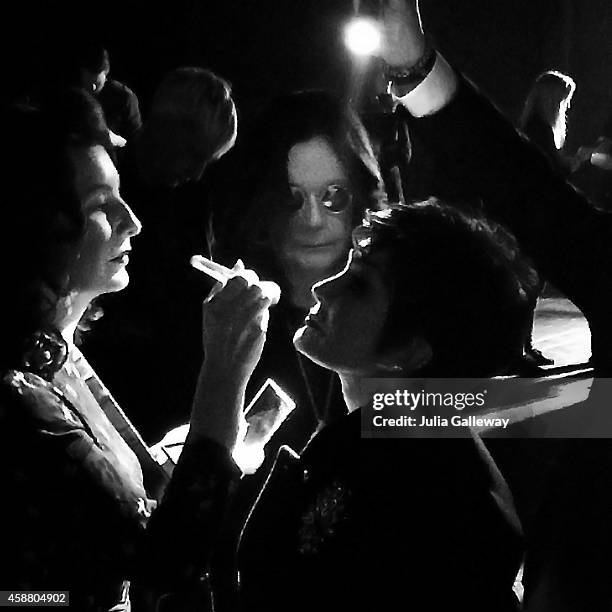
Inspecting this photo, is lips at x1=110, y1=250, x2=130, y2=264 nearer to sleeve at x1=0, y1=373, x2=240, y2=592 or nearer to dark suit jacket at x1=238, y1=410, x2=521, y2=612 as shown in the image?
sleeve at x1=0, y1=373, x2=240, y2=592

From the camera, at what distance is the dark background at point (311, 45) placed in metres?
1.31

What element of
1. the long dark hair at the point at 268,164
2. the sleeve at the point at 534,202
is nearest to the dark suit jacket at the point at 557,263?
the sleeve at the point at 534,202

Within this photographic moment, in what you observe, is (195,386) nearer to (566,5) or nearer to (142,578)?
(142,578)

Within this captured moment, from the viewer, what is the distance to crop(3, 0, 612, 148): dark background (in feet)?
4.28

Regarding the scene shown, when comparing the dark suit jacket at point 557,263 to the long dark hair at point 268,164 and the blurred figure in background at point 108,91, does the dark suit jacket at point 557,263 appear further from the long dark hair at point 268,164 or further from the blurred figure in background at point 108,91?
the blurred figure in background at point 108,91

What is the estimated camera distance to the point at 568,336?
123 centimetres

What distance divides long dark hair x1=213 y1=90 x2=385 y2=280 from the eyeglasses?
0.8 inches

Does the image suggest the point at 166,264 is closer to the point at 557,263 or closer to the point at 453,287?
the point at 453,287

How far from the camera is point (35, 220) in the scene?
113cm

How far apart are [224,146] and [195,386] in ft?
1.39

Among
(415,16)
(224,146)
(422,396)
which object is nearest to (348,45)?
(415,16)

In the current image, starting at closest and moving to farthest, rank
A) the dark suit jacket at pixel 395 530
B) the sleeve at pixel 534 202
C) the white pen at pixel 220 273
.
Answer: the dark suit jacket at pixel 395 530 → the sleeve at pixel 534 202 → the white pen at pixel 220 273

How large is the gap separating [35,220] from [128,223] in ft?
0.50

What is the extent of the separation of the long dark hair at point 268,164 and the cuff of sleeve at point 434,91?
0.39 ft
